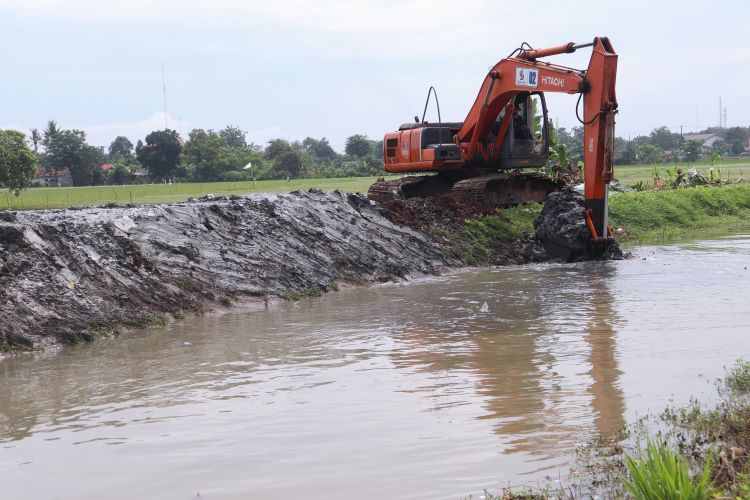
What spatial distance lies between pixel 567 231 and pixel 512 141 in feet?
13.6

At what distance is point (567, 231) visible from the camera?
1781cm

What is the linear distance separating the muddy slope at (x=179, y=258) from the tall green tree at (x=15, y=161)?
34.2 meters

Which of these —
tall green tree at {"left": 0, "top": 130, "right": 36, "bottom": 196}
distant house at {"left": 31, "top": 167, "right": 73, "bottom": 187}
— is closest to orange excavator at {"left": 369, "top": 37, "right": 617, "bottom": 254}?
tall green tree at {"left": 0, "top": 130, "right": 36, "bottom": 196}

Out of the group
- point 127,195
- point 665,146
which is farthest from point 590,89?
point 665,146

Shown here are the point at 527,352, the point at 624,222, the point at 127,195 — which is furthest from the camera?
the point at 127,195

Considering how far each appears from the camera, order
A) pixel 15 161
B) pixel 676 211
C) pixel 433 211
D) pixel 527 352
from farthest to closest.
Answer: pixel 15 161
pixel 676 211
pixel 433 211
pixel 527 352

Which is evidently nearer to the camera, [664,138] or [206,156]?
[206,156]

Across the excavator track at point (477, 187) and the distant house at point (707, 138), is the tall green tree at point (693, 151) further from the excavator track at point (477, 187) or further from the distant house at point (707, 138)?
the excavator track at point (477, 187)

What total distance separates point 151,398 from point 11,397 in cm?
147

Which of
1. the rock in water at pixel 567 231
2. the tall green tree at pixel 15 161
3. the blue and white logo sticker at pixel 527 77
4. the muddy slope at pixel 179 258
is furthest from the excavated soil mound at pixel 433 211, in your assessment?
the tall green tree at pixel 15 161

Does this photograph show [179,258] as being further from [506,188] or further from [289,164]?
[289,164]

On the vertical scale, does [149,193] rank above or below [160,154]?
below

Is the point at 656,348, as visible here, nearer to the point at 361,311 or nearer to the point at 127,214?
the point at 361,311

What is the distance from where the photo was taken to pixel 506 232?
65.9ft
